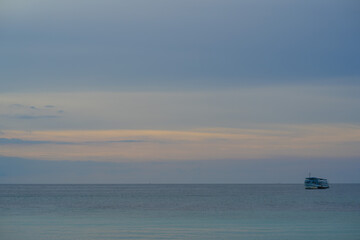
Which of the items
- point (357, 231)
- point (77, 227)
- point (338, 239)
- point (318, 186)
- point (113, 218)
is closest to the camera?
point (338, 239)

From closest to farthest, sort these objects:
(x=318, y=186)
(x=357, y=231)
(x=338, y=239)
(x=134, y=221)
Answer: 1. (x=338, y=239)
2. (x=357, y=231)
3. (x=134, y=221)
4. (x=318, y=186)

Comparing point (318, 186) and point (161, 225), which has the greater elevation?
point (318, 186)

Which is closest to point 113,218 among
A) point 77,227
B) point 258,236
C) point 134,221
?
point 134,221

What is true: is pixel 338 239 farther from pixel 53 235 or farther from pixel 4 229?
pixel 4 229

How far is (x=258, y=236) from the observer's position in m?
46.1

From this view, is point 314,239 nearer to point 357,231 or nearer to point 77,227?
point 357,231

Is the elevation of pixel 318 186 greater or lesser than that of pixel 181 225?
greater

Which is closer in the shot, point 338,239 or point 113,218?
point 338,239

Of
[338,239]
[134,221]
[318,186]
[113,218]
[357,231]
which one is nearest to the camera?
[338,239]

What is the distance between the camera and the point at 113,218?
64.5m

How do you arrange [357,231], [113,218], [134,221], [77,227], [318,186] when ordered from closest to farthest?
A: [357,231]
[77,227]
[134,221]
[113,218]
[318,186]

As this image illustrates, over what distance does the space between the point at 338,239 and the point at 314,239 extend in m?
2.05

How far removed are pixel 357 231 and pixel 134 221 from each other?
25.0 m

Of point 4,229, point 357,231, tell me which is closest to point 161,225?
point 4,229
